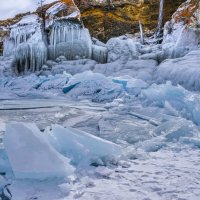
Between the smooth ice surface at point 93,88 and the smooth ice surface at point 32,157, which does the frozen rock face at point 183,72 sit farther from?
the smooth ice surface at point 32,157

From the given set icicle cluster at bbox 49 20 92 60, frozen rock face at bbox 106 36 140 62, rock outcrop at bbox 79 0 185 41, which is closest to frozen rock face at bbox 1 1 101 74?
icicle cluster at bbox 49 20 92 60

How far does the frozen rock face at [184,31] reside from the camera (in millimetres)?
10211

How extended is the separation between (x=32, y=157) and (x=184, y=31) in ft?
32.3

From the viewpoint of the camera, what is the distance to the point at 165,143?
2.68 meters

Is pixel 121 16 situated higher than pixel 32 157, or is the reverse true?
pixel 121 16

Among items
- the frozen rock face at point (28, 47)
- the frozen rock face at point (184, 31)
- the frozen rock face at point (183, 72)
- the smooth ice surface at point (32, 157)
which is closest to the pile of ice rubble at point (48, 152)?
the smooth ice surface at point (32, 157)

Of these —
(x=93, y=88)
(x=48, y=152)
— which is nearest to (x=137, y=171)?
(x=48, y=152)

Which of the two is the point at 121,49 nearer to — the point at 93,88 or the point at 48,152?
the point at 93,88

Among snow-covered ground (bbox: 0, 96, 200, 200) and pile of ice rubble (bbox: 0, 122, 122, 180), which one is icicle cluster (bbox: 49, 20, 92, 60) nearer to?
snow-covered ground (bbox: 0, 96, 200, 200)

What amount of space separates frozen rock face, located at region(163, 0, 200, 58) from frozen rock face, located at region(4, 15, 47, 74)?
541cm

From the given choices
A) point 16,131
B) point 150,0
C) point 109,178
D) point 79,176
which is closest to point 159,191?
point 109,178

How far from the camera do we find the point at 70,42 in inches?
516

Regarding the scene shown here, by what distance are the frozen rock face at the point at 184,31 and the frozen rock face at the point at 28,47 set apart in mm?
5414

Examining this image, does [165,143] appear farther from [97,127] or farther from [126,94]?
[126,94]
